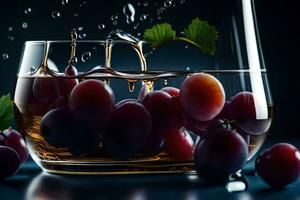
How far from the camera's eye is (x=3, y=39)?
1.54m

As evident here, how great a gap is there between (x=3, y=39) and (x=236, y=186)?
30.9 inches

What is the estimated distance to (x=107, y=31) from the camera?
1.54m

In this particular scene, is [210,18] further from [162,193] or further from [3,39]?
[3,39]

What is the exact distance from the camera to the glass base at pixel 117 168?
3.14 feet

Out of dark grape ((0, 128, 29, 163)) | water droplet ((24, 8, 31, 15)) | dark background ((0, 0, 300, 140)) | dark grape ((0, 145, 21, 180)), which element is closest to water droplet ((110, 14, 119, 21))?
dark background ((0, 0, 300, 140))

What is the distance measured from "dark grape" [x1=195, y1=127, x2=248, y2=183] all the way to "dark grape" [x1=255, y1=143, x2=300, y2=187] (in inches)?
1.3

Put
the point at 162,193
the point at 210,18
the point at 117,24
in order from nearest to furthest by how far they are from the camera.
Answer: the point at 162,193 → the point at 210,18 → the point at 117,24

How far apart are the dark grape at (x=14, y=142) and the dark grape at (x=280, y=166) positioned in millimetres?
356

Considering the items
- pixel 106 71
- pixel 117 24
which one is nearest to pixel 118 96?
pixel 106 71

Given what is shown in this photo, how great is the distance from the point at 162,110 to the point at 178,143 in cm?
5

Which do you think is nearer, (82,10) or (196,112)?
(196,112)

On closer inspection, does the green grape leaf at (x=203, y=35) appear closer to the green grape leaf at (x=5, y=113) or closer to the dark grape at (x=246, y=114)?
the dark grape at (x=246, y=114)

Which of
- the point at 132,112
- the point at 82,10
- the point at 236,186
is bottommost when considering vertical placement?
the point at 236,186

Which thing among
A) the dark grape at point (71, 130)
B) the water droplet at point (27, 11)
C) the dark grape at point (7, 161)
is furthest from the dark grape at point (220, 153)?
the water droplet at point (27, 11)
